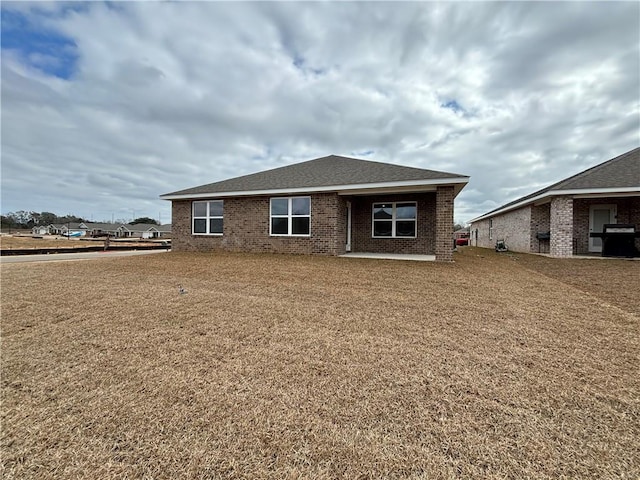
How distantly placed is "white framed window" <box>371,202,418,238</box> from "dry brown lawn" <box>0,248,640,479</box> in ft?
25.1

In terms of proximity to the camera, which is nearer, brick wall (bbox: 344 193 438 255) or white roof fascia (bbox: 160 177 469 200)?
white roof fascia (bbox: 160 177 469 200)

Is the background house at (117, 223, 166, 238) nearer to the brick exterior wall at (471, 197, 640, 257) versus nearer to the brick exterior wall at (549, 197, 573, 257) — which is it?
the brick exterior wall at (471, 197, 640, 257)

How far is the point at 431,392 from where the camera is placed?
7.63ft

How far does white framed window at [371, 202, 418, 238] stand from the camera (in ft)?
41.4

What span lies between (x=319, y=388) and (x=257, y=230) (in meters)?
11.1

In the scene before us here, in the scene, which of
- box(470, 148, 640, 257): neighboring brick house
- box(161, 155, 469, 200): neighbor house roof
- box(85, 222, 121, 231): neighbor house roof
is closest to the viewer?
box(161, 155, 469, 200): neighbor house roof

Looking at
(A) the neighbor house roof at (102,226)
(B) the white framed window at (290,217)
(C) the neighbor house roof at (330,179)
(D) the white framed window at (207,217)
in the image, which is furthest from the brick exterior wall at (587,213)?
(A) the neighbor house roof at (102,226)

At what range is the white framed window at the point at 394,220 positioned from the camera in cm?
1262

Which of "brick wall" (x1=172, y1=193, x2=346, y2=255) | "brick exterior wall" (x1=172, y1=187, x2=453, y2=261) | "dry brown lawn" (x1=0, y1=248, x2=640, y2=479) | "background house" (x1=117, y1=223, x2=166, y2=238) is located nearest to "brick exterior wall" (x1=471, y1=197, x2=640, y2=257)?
"brick exterior wall" (x1=172, y1=187, x2=453, y2=261)

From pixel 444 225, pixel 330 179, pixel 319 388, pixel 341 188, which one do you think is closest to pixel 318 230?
pixel 341 188

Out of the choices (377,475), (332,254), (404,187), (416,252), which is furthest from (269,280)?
(416,252)

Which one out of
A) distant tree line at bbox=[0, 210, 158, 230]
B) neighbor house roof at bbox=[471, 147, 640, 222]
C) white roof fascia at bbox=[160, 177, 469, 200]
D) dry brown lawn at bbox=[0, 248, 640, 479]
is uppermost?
distant tree line at bbox=[0, 210, 158, 230]

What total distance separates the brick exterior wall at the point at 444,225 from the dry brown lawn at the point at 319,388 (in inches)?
192

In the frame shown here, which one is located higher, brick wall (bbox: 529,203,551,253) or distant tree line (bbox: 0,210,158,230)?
distant tree line (bbox: 0,210,158,230)
